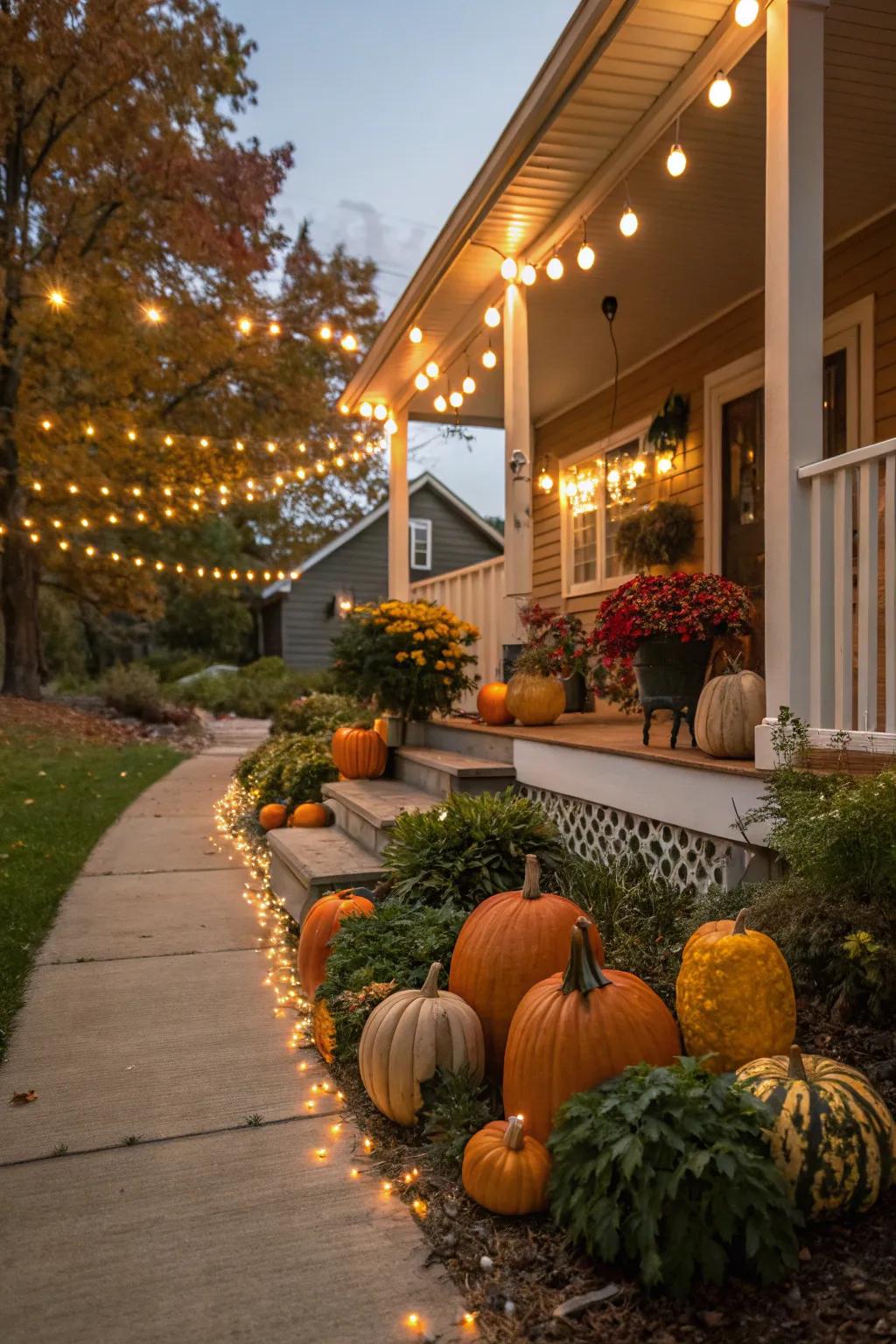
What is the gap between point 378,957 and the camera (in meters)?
2.82

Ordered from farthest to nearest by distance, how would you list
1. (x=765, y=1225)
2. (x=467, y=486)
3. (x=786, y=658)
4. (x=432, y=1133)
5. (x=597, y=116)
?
(x=467, y=486), (x=597, y=116), (x=786, y=658), (x=432, y=1133), (x=765, y=1225)

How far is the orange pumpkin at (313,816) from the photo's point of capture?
5559mm

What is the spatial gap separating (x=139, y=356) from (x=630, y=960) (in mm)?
11541

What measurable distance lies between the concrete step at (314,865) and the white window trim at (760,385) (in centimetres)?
312

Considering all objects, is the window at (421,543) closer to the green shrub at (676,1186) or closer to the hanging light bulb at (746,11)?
the hanging light bulb at (746,11)

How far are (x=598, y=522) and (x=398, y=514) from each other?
69.4 inches

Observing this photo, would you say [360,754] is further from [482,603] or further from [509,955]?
[509,955]

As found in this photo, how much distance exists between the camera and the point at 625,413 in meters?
7.35

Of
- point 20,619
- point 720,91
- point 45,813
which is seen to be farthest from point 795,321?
point 20,619

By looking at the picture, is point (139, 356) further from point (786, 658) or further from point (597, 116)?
point (786, 658)

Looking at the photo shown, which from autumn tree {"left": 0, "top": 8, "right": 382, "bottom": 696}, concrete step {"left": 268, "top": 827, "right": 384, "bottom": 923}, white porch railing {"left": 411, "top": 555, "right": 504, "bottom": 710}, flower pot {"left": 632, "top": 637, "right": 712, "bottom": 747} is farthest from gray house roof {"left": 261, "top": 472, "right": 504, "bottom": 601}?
flower pot {"left": 632, "top": 637, "right": 712, "bottom": 747}

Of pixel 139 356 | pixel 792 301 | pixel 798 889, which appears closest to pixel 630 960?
pixel 798 889

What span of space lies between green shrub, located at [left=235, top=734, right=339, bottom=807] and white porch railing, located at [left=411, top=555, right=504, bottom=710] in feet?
4.45

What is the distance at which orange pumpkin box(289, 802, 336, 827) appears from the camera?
219 inches
